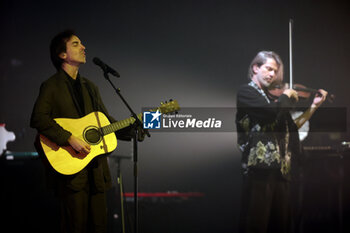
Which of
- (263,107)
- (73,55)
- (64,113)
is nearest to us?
(64,113)

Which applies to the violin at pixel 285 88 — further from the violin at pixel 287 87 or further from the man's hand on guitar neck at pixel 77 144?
the man's hand on guitar neck at pixel 77 144

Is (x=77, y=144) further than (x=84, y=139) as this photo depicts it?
No

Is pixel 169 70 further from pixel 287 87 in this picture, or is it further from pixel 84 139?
pixel 84 139

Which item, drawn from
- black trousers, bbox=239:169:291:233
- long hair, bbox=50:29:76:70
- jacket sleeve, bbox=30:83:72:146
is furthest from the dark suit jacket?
black trousers, bbox=239:169:291:233

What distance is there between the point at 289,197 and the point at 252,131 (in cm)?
71

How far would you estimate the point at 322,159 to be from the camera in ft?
12.8

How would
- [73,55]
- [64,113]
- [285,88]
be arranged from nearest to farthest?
[64,113] → [73,55] → [285,88]

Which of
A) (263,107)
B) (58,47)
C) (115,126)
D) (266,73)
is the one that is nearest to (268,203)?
(263,107)

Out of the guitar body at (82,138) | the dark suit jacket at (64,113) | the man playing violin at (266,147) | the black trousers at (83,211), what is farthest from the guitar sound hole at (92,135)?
the man playing violin at (266,147)

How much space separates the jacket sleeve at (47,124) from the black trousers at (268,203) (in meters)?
1.76

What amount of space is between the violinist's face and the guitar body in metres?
1.61

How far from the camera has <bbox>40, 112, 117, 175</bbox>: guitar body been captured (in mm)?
2643

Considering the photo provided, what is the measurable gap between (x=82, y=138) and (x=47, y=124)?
27 cm

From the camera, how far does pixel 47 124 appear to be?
104 inches
